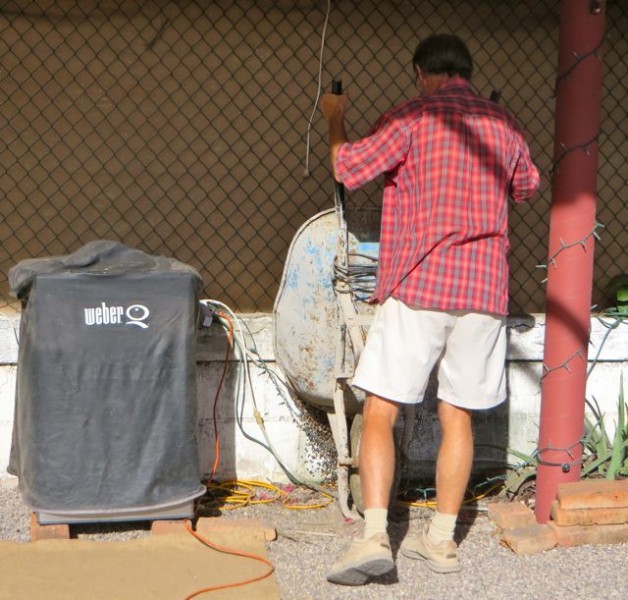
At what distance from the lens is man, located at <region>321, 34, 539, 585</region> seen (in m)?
3.78

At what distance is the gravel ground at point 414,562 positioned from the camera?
3.79 meters

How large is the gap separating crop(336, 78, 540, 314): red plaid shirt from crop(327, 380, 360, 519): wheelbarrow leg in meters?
0.65

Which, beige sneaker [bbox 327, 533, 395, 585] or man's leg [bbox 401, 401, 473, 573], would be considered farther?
man's leg [bbox 401, 401, 473, 573]

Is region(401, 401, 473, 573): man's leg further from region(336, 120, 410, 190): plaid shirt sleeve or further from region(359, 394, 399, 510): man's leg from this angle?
region(336, 120, 410, 190): plaid shirt sleeve

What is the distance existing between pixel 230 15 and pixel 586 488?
354cm

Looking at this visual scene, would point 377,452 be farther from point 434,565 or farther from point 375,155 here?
point 375,155

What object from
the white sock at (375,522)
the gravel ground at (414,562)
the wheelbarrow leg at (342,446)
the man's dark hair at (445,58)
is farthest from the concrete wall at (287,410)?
the man's dark hair at (445,58)

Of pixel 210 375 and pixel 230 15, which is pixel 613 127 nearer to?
pixel 230 15

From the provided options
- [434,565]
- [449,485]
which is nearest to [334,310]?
[449,485]

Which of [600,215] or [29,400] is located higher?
[600,215]

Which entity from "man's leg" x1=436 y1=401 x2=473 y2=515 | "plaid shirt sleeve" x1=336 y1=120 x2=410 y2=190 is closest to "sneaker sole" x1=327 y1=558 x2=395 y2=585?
"man's leg" x1=436 y1=401 x2=473 y2=515

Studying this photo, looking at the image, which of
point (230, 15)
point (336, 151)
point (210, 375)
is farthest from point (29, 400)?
point (230, 15)

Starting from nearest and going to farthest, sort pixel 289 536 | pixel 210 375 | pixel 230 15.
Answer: pixel 289 536 → pixel 210 375 → pixel 230 15

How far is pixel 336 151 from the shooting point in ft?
13.0
